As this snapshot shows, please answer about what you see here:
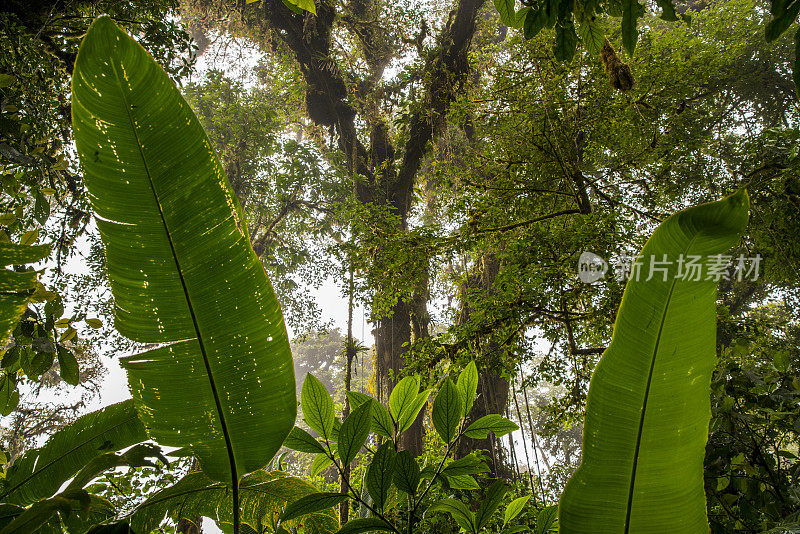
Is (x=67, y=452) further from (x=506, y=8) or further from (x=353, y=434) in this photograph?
(x=506, y=8)

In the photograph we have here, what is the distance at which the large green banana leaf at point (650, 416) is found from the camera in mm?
451

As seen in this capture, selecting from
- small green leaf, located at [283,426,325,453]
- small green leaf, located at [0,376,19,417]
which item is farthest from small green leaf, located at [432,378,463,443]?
small green leaf, located at [0,376,19,417]

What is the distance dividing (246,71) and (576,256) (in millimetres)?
8690

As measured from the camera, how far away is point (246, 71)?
8523mm

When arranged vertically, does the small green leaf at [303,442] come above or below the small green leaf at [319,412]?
below

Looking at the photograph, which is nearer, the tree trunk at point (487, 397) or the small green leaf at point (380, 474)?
the small green leaf at point (380, 474)

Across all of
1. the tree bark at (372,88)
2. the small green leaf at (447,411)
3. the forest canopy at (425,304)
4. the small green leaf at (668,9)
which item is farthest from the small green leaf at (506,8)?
the tree bark at (372,88)

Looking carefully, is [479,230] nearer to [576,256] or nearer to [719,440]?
[576,256]

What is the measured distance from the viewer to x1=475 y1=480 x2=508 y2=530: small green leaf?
72 cm

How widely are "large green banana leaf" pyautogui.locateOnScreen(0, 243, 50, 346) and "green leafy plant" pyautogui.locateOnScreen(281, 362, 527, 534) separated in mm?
427

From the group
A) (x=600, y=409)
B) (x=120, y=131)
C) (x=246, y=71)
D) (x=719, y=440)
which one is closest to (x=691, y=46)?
(x=719, y=440)

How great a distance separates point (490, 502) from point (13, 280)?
0.85m

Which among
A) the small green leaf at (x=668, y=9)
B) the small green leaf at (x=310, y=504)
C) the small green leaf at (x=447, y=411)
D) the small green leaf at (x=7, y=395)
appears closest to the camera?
the small green leaf at (x=310, y=504)

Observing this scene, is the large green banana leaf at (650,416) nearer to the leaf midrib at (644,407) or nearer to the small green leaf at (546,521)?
the leaf midrib at (644,407)
